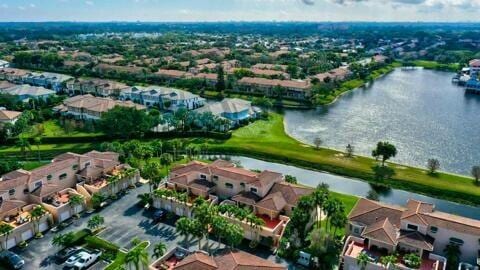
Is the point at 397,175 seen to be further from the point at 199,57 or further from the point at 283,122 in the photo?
the point at 199,57

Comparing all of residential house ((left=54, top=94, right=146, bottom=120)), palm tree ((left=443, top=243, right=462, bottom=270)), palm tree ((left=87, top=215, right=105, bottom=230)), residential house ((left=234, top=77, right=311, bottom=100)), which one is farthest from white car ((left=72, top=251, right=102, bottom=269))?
residential house ((left=234, top=77, right=311, bottom=100))

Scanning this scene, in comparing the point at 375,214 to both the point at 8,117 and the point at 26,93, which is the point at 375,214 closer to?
the point at 8,117

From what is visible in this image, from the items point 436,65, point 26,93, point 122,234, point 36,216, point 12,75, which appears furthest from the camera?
point 436,65

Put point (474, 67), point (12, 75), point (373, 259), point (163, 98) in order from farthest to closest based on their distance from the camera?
point (474, 67), point (12, 75), point (163, 98), point (373, 259)

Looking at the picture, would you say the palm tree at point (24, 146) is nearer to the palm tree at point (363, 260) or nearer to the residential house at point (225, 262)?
the residential house at point (225, 262)

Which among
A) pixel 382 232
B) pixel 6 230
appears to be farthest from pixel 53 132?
pixel 382 232

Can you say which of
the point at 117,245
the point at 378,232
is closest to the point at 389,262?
the point at 378,232

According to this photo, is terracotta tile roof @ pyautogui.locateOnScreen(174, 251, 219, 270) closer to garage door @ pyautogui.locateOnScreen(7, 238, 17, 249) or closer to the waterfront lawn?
garage door @ pyautogui.locateOnScreen(7, 238, 17, 249)
